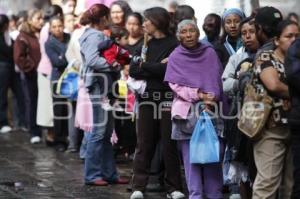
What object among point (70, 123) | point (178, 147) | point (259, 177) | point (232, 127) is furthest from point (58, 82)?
point (259, 177)

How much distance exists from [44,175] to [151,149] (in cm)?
243

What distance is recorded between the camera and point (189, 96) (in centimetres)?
1034

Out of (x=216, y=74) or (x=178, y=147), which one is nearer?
(x=216, y=74)

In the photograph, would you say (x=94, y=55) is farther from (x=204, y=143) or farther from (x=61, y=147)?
(x=61, y=147)

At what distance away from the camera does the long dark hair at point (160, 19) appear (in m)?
11.1

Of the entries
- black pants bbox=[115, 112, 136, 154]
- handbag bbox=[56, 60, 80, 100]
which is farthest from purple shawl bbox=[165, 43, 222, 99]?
handbag bbox=[56, 60, 80, 100]

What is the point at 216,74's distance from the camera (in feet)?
34.0

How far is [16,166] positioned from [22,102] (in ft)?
14.9

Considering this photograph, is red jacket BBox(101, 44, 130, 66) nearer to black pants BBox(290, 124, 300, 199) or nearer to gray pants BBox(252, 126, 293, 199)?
gray pants BBox(252, 126, 293, 199)

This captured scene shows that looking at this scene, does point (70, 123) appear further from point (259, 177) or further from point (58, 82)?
point (259, 177)

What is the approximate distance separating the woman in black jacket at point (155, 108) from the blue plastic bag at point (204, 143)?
77cm

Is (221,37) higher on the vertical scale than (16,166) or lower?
higher

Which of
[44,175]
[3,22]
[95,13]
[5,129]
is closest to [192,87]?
[95,13]

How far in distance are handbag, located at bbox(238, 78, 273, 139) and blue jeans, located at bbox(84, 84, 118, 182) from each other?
10.3 ft
